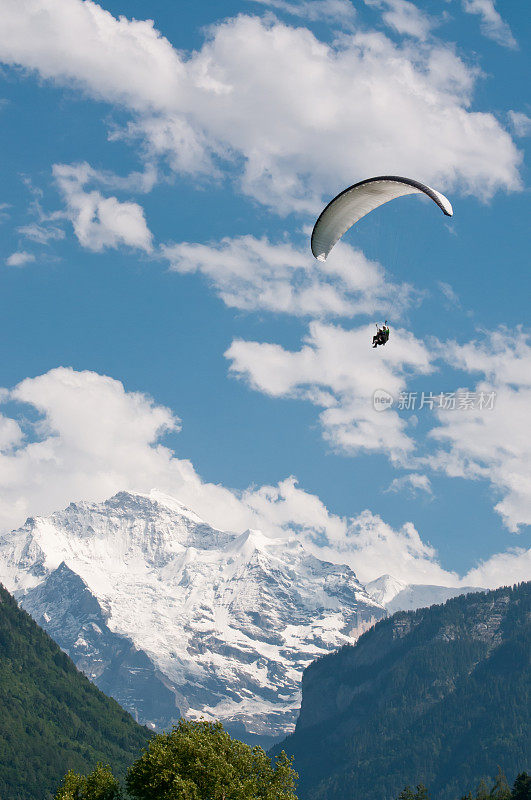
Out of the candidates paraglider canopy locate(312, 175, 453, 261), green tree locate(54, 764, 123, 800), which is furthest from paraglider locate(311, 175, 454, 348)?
green tree locate(54, 764, 123, 800)

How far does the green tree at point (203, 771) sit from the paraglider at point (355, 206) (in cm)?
2859

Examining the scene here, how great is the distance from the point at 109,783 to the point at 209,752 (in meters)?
13.0

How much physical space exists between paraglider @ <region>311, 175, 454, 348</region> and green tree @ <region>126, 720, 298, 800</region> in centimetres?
2859

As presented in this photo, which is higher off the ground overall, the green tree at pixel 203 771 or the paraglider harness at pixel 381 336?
the paraglider harness at pixel 381 336

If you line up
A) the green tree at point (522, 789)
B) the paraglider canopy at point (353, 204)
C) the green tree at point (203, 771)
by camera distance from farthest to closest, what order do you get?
the green tree at point (522, 789)
the green tree at point (203, 771)
the paraglider canopy at point (353, 204)

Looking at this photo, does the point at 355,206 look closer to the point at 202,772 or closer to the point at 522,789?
the point at 202,772

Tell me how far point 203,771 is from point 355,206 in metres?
36.8

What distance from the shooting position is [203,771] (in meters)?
56.7

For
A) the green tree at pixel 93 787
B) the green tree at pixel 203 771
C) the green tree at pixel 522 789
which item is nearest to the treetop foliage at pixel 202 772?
the green tree at pixel 203 771

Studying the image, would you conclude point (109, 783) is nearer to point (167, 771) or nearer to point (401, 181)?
point (167, 771)

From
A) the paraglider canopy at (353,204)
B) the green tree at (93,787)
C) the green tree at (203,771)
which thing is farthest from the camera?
the green tree at (93,787)

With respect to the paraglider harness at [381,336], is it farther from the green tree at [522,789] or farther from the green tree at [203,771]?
the green tree at [522,789]

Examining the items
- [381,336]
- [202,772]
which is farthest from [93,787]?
[381,336]

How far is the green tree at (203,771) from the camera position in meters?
56.0
